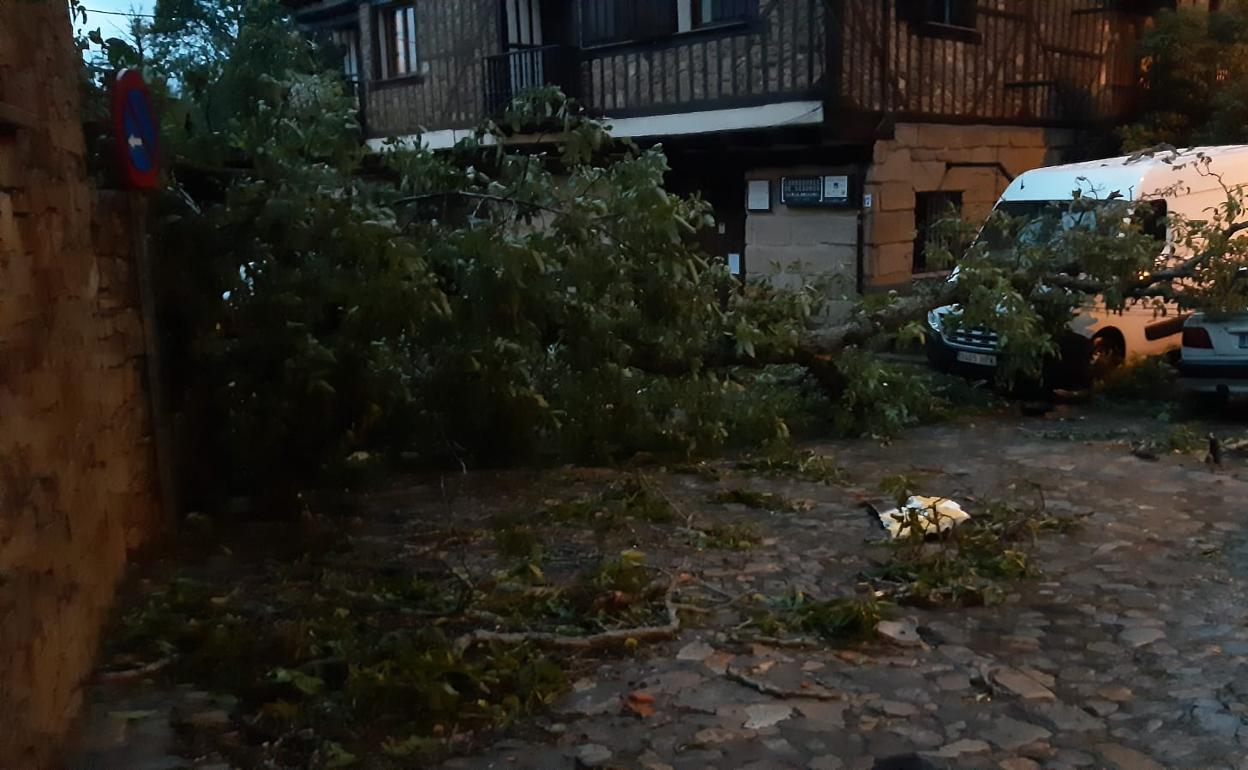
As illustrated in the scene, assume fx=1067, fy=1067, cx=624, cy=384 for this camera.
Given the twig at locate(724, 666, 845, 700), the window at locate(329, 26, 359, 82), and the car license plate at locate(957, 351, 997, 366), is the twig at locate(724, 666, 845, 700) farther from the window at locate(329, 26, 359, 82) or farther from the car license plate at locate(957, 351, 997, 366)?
the window at locate(329, 26, 359, 82)

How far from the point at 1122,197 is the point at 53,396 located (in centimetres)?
887

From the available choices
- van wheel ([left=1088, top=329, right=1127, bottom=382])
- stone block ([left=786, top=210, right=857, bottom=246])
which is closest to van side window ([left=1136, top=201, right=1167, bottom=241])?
van wheel ([left=1088, top=329, right=1127, bottom=382])

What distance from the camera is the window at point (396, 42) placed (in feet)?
52.5

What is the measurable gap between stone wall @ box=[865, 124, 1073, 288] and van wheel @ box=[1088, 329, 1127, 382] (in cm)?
273

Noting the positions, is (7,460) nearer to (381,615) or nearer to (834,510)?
(381,615)

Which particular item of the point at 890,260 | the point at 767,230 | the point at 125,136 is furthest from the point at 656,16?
the point at 125,136

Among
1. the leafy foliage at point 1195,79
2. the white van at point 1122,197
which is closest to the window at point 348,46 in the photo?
the white van at point 1122,197

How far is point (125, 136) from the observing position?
15.8ft

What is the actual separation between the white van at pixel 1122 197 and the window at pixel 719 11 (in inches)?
141

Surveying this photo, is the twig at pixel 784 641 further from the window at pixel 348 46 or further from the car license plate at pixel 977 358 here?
the window at pixel 348 46

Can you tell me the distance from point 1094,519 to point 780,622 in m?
2.73

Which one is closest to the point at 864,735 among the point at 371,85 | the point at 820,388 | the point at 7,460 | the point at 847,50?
the point at 7,460

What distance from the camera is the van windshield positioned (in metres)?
9.16

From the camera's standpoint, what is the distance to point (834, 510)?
6.54m
